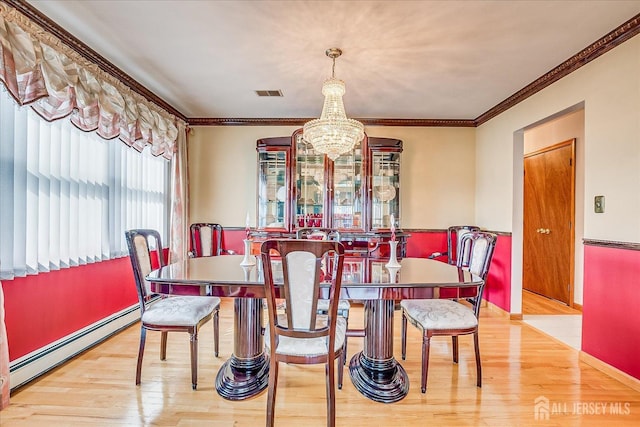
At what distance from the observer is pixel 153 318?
2047mm

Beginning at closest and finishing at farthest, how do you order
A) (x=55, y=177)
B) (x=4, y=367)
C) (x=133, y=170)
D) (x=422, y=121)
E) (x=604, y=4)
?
(x=4, y=367) → (x=604, y=4) → (x=55, y=177) → (x=133, y=170) → (x=422, y=121)

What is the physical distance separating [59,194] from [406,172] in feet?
12.1

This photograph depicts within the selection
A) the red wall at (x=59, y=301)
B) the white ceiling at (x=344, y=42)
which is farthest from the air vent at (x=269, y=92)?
the red wall at (x=59, y=301)

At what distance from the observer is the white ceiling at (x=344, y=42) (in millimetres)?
2018

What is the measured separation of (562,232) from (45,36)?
5.23 meters

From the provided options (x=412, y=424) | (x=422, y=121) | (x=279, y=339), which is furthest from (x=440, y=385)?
(x=422, y=121)

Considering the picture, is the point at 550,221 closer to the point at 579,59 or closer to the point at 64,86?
the point at 579,59

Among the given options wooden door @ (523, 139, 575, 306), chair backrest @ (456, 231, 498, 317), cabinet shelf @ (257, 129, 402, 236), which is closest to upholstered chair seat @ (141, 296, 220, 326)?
chair backrest @ (456, 231, 498, 317)

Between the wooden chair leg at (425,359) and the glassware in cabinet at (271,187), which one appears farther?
the glassware in cabinet at (271,187)

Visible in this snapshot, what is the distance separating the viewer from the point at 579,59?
2549mm

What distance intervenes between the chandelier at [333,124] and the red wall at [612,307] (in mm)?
1994

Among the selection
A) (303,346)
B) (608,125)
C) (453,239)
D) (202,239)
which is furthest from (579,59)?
(202,239)

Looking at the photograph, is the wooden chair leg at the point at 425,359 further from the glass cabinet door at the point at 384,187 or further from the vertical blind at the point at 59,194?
the vertical blind at the point at 59,194

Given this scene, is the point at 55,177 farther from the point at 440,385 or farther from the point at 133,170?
the point at 440,385
